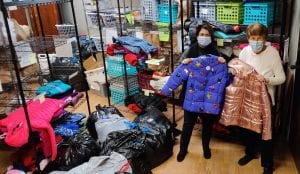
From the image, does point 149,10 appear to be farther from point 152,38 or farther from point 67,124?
point 67,124

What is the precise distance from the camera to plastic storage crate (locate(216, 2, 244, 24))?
2.85m

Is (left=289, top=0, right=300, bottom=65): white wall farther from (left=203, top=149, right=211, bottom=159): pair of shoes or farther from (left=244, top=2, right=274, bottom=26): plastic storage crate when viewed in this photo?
(left=203, top=149, right=211, bottom=159): pair of shoes

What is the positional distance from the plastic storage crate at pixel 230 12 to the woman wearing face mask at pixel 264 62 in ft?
1.92

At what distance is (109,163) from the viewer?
2215mm

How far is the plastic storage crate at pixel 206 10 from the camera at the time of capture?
303cm

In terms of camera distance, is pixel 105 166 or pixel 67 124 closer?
pixel 105 166

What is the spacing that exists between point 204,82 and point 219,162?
0.78 meters

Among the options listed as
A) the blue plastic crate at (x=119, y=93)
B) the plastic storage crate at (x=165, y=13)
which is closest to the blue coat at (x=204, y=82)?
the plastic storage crate at (x=165, y=13)

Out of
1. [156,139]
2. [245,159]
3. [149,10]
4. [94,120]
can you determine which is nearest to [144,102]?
[94,120]

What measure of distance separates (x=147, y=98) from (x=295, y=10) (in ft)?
6.06

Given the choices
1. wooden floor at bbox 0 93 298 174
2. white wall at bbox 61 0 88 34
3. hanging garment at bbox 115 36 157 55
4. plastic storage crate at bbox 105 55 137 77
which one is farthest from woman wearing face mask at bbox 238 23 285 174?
white wall at bbox 61 0 88 34

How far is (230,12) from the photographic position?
2912 mm

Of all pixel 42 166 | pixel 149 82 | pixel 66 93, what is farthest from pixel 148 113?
pixel 42 166

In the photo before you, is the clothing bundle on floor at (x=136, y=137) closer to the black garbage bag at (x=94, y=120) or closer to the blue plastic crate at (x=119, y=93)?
the black garbage bag at (x=94, y=120)
